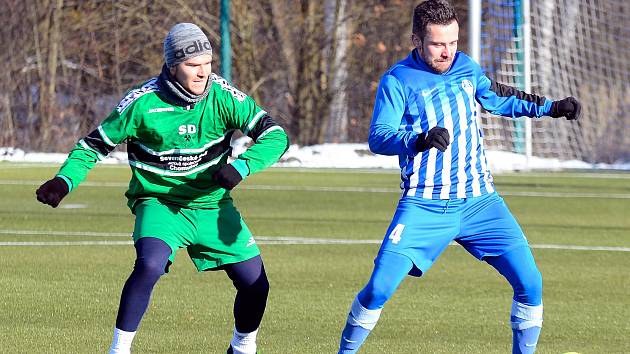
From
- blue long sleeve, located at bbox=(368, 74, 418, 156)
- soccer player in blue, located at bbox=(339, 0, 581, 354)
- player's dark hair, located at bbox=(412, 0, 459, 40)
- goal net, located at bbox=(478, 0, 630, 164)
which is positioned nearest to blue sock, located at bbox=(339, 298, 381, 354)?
soccer player in blue, located at bbox=(339, 0, 581, 354)

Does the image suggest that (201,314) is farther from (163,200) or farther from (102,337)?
(163,200)

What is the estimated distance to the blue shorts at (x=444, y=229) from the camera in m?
6.79

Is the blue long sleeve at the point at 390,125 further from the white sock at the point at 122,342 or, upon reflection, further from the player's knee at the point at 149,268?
the white sock at the point at 122,342

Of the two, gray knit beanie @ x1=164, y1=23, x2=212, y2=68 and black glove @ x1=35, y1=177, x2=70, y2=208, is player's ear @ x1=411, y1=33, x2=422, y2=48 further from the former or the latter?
black glove @ x1=35, y1=177, x2=70, y2=208

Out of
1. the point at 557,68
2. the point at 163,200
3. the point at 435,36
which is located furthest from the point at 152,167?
the point at 557,68

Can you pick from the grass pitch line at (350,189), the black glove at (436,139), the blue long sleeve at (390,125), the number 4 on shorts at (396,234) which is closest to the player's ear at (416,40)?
the blue long sleeve at (390,125)

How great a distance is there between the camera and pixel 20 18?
102ft

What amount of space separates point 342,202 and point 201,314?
8.93 meters

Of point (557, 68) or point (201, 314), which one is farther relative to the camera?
point (557, 68)

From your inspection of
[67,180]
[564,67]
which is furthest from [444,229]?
[564,67]

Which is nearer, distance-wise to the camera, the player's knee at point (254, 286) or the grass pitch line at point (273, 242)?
the player's knee at point (254, 286)

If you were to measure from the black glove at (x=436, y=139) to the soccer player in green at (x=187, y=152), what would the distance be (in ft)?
2.64

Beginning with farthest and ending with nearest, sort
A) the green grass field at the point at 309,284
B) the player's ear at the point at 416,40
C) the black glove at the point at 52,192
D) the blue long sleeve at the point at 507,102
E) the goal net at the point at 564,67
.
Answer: the goal net at the point at 564,67 → the green grass field at the point at 309,284 → the blue long sleeve at the point at 507,102 → the player's ear at the point at 416,40 → the black glove at the point at 52,192

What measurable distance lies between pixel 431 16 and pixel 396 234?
1.03 meters
